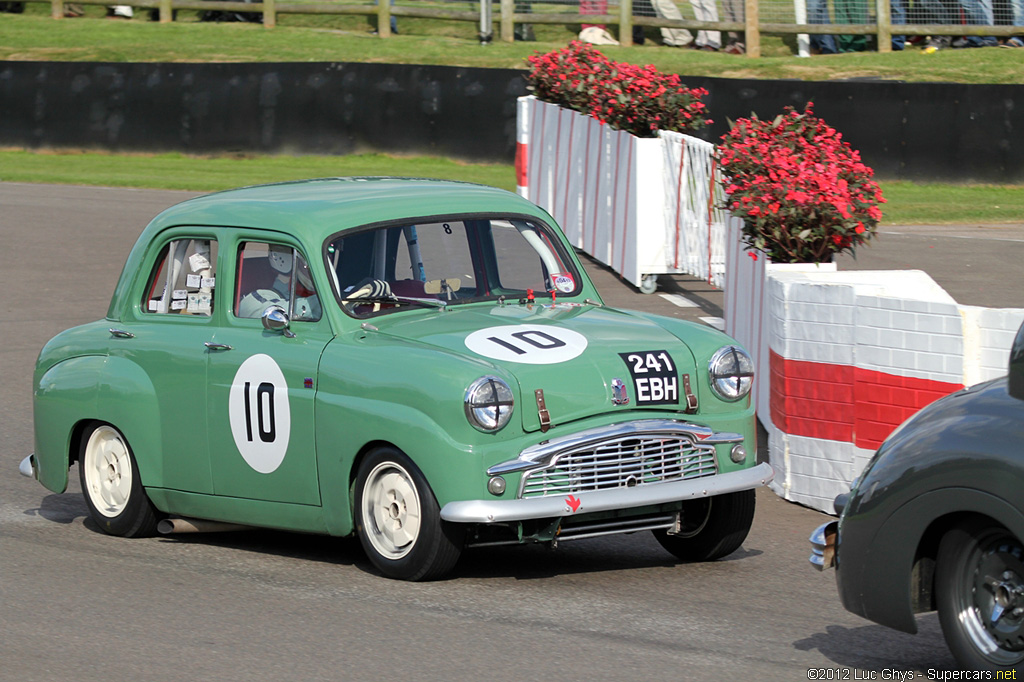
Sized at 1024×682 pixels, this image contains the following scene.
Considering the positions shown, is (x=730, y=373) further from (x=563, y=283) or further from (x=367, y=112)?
(x=367, y=112)

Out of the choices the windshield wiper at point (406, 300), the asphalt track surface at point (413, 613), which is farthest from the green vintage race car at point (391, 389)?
the asphalt track surface at point (413, 613)

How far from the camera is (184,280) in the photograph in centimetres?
766

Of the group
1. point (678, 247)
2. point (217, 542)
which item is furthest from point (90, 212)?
point (217, 542)

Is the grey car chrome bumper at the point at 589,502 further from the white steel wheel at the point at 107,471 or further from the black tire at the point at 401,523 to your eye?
the white steel wheel at the point at 107,471

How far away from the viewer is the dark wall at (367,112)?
2075cm

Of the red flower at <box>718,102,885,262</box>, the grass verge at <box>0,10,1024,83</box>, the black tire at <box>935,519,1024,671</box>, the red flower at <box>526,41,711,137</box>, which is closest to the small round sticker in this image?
the red flower at <box>718,102,885,262</box>

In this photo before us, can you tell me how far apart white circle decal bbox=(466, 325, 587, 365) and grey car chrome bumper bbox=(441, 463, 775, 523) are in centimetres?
59

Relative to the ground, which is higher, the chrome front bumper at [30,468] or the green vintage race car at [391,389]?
the green vintage race car at [391,389]

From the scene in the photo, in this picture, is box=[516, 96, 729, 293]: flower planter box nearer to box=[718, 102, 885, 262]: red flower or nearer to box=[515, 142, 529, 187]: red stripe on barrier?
box=[515, 142, 529, 187]: red stripe on barrier

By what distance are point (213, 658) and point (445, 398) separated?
1355mm

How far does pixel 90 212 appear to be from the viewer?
20.8 m

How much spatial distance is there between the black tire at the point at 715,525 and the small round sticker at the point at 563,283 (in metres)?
1.32

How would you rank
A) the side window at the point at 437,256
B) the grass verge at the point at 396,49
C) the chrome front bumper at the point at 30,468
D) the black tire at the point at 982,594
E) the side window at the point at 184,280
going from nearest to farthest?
the black tire at the point at 982,594 < the side window at the point at 437,256 < the side window at the point at 184,280 < the chrome front bumper at the point at 30,468 < the grass verge at the point at 396,49

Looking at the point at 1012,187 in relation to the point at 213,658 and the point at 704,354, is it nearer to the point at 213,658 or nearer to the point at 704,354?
the point at 704,354
